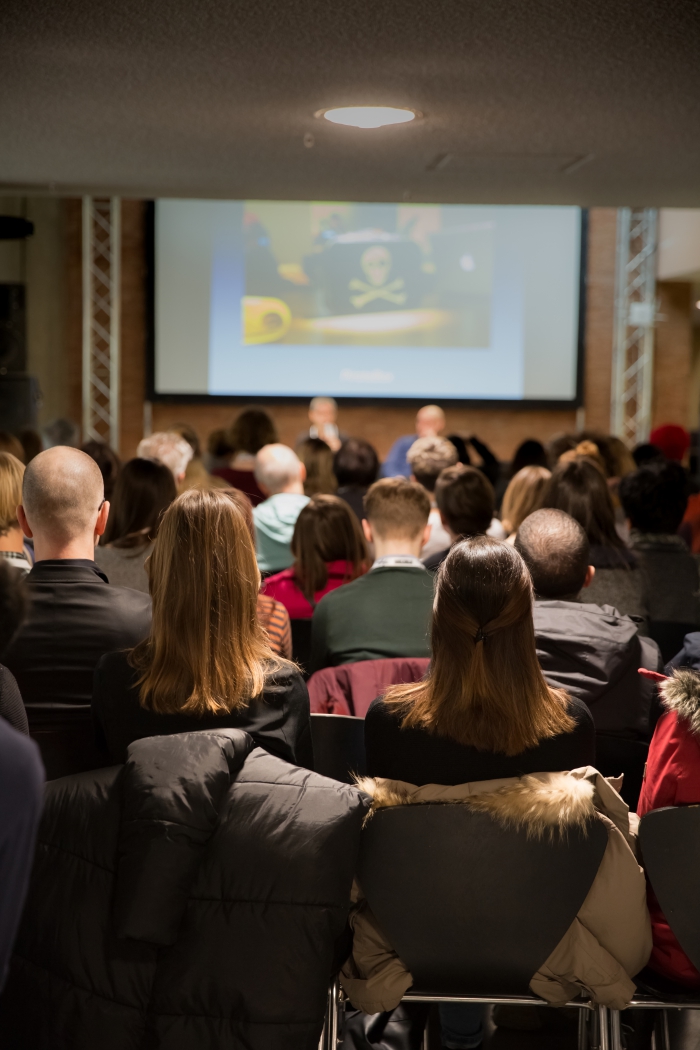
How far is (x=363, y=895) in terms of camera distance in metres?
1.84

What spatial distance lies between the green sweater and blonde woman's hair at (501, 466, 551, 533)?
133 centimetres

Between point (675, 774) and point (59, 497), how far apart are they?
4.81ft

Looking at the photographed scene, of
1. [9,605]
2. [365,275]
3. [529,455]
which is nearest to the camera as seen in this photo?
[9,605]

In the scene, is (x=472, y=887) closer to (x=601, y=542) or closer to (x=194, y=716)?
(x=194, y=716)

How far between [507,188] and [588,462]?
3.03 metres

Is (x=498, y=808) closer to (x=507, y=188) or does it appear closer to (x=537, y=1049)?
(x=537, y=1049)

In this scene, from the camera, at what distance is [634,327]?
10.2m

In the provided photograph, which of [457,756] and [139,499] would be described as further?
[139,499]

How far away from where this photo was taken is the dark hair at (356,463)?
17.5ft

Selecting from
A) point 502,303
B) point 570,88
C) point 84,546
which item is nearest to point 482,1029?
point 84,546

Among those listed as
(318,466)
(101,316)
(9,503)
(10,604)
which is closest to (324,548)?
(9,503)

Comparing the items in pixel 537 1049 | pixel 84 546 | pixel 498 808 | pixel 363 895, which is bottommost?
pixel 537 1049

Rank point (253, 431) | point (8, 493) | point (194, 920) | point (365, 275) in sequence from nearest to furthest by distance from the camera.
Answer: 1. point (194, 920)
2. point (8, 493)
3. point (253, 431)
4. point (365, 275)

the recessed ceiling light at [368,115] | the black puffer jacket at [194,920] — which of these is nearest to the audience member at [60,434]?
the recessed ceiling light at [368,115]
